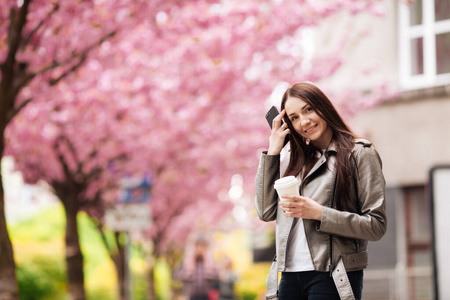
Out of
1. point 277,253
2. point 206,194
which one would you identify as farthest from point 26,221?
point 277,253

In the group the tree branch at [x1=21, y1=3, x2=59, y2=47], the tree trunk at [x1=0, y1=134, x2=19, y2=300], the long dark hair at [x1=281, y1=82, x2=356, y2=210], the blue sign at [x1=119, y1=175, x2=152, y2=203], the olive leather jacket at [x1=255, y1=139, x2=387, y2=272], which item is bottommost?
the tree trunk at [x1=0, y1=134, x2=19, y2=300]

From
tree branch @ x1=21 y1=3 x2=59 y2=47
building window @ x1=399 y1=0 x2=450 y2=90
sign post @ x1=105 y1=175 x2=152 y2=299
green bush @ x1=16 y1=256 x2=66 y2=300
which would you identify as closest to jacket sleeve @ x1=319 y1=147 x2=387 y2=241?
tree branch @ x1=21 y1=3 x2=59 y2=47

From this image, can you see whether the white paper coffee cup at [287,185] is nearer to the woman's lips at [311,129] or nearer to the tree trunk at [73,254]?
the woman's lips at [311,129]

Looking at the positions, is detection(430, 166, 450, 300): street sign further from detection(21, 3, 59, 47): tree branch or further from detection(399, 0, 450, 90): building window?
detection(399, 0, 450, 90): building window

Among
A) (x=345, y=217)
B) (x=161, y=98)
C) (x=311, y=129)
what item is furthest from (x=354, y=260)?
(x=161, y=98)

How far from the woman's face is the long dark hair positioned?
2cm

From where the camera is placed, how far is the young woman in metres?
3.15

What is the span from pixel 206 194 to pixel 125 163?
17.1ft

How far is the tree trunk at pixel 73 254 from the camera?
458 inches

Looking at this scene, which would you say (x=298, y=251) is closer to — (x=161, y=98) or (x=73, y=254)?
(x=161, y=98)

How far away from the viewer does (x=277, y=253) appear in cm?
333

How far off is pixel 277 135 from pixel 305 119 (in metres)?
0.16

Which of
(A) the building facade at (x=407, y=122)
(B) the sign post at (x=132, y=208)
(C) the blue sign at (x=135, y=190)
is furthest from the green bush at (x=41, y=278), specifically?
(A) the building facade at (x=407, y=122)

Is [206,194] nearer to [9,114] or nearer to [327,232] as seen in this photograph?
[9,114]
